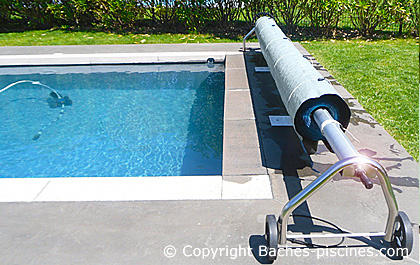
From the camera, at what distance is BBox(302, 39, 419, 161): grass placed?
5242mm

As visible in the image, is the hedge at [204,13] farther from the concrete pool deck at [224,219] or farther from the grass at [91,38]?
the concrete pool deck at [224,219]

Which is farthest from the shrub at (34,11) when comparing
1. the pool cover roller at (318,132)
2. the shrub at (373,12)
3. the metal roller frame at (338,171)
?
the metal roller frame at (338,171)

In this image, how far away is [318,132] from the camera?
344cm

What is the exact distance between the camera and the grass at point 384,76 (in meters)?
5.24

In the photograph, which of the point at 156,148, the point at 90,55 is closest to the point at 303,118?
the point at 156,148

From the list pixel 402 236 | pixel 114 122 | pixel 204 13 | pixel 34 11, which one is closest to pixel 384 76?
pixel 114 122

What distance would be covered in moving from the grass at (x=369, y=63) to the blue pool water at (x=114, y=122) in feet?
8.12

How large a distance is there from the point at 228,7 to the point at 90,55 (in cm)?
500

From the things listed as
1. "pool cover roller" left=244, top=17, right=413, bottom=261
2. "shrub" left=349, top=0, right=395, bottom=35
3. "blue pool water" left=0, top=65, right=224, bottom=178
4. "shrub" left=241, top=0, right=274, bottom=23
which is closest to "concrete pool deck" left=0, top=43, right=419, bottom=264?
"pool cover roller" left=244, top=17, right=413, bottom=261

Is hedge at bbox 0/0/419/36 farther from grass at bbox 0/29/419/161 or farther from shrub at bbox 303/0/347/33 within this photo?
grass at bbox 0/29/419/161

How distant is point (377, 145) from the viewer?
4.12 m

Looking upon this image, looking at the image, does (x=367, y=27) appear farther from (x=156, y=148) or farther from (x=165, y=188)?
(x=165, y=188)

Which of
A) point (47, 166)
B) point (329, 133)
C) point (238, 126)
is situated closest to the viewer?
point (329, 133)

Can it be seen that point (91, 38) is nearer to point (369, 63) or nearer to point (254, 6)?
point (254, 6)
